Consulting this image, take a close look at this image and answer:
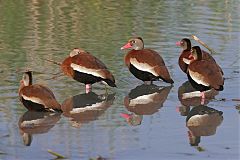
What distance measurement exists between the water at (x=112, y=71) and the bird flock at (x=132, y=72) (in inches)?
9.4

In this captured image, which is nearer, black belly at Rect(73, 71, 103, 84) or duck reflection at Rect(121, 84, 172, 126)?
duck reflection at Rect(121, 84, 172, 126)

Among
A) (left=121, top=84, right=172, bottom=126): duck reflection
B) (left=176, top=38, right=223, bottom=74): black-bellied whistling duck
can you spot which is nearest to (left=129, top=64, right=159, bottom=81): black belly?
(left=121, top=84, right=172, bottom=126): duck reflection

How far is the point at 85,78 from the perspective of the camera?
13.1m

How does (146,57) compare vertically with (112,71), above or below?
above

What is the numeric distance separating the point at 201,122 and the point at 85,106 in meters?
2.02

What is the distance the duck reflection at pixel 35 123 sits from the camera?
10.5 metres

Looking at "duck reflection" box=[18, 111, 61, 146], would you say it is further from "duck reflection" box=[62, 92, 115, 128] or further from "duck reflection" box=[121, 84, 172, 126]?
"duck reflection" box=[121, 84, 172, 126]

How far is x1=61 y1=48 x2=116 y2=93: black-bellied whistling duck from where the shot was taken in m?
13.1

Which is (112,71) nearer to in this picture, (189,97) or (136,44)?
(136,44)

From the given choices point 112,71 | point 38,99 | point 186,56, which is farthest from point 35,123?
point 186,56

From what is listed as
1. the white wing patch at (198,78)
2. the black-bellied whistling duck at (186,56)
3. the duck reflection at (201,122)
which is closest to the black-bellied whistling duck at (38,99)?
the duck reflection at (201,122)

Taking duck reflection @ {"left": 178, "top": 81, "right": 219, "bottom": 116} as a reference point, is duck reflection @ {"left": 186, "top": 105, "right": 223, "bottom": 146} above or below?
above

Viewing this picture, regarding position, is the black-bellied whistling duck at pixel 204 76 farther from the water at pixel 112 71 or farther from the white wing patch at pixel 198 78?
the water at pixel 112 71

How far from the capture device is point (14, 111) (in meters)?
11.7
